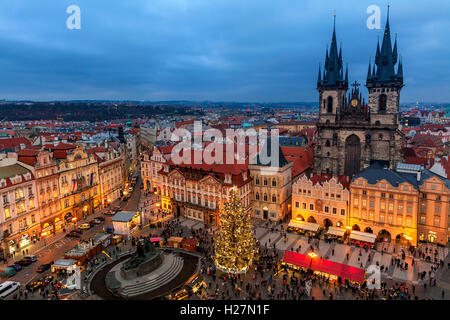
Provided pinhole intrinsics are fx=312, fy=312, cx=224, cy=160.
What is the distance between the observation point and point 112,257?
51469 millimetres

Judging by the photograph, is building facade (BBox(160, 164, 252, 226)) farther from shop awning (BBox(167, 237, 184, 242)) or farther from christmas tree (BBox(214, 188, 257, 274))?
christmas tree (BBox(214, 188, 257, 274))

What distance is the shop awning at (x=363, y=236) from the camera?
53.6 metres

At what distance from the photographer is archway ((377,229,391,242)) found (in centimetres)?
5600

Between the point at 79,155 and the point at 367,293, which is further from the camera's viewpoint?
the point at 79,155

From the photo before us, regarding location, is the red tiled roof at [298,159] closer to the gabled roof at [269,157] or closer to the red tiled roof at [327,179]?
the gabled roof at [269,157]

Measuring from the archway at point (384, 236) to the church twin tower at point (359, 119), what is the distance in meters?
21.2

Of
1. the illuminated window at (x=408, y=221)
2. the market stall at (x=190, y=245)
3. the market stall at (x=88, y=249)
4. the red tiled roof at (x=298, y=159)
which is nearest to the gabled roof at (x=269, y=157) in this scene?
the red tiled roof at (x=298, y=159)

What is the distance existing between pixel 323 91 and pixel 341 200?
37435 millimetres

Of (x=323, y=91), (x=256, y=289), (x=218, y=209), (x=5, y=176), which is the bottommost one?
(x=256, y=289)

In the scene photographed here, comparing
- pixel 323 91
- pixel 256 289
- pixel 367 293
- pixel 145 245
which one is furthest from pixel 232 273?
pixel 323 91

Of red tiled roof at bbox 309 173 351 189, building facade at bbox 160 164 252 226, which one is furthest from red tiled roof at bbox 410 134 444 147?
building facade at bbox 160 164 252 226

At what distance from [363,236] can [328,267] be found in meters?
15.4
